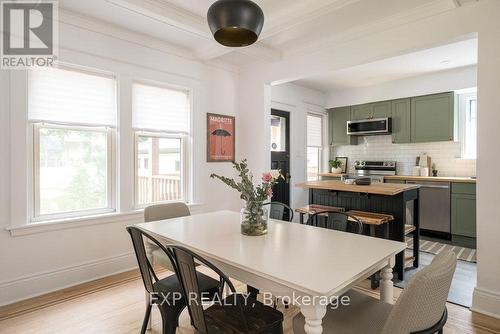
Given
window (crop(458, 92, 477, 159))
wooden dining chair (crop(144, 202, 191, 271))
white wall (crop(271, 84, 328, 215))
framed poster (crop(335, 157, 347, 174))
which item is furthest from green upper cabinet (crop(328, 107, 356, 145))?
wooden dining chair (crop(144, 202, 191, 271))

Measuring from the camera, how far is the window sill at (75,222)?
262 cm

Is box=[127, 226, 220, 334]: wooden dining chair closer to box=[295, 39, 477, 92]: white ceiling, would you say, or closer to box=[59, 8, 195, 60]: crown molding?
box=[59, 8, 195, 60]: crown molding

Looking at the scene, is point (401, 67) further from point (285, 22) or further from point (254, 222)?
point (254, 222)

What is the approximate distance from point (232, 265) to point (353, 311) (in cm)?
66

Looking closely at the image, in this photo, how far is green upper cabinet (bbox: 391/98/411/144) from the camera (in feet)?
16.7

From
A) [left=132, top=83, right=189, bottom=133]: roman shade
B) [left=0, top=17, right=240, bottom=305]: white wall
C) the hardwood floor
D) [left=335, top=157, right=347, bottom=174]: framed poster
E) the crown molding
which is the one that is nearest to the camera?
the hardwood floor

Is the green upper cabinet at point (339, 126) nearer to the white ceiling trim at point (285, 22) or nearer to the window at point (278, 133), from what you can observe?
the window at point (278, 133)

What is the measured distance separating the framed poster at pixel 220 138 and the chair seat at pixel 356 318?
2.86m

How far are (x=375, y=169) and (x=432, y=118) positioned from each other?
1.29 m

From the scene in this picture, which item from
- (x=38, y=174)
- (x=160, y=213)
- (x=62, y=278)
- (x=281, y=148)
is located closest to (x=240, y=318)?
(x=160, y=213)

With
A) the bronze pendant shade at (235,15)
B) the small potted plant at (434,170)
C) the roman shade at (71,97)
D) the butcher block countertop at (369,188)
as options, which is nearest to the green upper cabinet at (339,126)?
the small potted plant at (434,170)

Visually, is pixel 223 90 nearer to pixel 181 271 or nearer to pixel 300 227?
pixel 300 227

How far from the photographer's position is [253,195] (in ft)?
6.21

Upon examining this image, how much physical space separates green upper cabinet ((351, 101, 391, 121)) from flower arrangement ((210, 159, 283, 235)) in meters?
4.28
